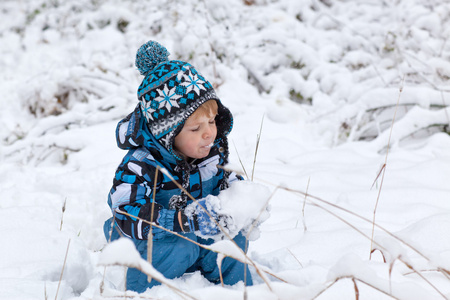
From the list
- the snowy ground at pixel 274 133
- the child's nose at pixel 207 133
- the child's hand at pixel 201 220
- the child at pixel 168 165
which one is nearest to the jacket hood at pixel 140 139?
the child at pixel 168 165

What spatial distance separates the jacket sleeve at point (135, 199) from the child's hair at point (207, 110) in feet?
0.96

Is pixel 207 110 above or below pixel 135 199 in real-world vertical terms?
above

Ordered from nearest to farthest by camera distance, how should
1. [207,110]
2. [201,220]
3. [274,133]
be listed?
[201,220]
[207,110]
[274,133]

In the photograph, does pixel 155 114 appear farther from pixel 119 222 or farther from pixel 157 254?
pixel 157 254

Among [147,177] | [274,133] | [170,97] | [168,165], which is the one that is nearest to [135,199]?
[147,177]

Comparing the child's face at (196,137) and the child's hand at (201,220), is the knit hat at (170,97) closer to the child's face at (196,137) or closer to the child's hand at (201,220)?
the child's face at (196,137)

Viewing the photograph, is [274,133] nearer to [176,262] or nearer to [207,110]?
[207,110]

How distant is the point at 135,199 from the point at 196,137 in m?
0.37

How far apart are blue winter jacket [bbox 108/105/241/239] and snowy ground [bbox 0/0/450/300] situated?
282mm

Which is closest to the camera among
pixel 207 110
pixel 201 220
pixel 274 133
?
pixel 201 220

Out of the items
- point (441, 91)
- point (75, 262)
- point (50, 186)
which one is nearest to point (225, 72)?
point (441, 91)

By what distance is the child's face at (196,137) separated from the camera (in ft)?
5.56

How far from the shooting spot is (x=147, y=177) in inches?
64.4

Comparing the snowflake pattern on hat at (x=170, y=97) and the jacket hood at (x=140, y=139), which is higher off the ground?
the snowflake pattern on hat at (x=170, y=97)
